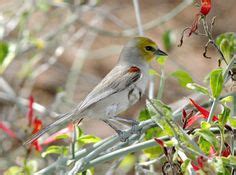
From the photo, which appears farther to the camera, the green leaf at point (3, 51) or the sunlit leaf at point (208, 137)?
the green leaf at point (3, 51)

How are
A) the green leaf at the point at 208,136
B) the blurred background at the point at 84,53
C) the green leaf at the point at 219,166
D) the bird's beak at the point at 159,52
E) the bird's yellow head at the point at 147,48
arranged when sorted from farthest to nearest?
1. the blurred background at the point at 84,53
2. the bird's yellow head at the point at 147,48
3. the bird's beak at the point at 159,52
4. the green leaf at the point at 208,136
5. the green leaf at the point at 219,166

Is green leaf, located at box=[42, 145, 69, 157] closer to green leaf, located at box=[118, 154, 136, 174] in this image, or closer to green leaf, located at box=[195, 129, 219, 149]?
green leaf, located at box=[195, 129, 219, 149]

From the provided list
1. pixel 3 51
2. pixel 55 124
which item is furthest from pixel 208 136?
pixel 3 51

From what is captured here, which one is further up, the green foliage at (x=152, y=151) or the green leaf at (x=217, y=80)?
the green foliage at (x=152, y=151)

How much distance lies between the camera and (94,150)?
2.20 meters

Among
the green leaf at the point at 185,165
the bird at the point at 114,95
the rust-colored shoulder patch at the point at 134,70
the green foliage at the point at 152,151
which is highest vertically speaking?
the rust-colored shoulder patch at the point at 134,70

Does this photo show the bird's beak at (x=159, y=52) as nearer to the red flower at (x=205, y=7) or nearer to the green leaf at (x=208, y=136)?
the red flower at (x=205, y=7)

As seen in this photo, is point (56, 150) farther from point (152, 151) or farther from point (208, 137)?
point (208, 137)

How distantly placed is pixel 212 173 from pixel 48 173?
897mm

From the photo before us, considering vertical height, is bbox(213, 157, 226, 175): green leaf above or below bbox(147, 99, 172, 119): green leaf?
below

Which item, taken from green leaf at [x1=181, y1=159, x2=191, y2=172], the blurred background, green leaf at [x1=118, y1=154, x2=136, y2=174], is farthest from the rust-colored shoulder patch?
the blurred background

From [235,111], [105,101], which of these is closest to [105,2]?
[105,101]

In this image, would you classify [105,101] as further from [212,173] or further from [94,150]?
[212,173]

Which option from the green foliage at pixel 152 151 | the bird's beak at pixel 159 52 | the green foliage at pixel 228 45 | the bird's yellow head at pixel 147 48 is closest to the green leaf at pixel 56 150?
the green foliage at pixel 152 151
